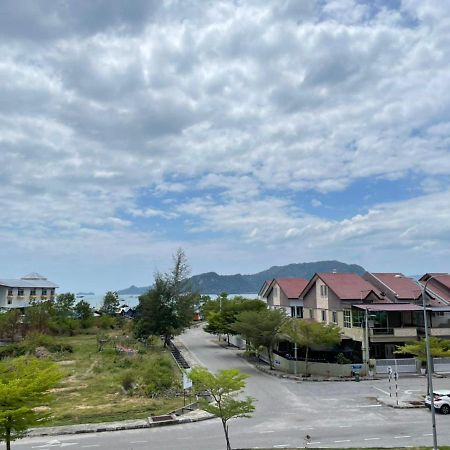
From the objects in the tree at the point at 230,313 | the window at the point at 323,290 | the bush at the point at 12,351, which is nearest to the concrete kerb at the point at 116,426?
the tree at the point at 230,313

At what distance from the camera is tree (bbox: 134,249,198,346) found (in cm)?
5684

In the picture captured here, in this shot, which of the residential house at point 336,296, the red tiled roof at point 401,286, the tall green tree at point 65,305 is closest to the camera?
the residential house at point 336,296

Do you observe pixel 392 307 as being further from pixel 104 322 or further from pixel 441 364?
pixel 104 322

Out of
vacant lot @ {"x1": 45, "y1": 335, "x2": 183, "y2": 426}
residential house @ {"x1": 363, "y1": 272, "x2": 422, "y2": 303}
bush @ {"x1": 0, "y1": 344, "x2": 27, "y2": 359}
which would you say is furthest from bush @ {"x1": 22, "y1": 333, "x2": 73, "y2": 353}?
residential house @ {"x1": 363, "y1": 272, "x2": 422, "y2": 303}

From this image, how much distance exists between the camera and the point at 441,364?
40.0 m

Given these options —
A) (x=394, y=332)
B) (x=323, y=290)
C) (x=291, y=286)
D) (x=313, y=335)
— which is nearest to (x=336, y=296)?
(x=323, y=290)

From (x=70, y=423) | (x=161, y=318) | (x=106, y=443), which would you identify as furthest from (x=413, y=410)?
(x=161, y=318)

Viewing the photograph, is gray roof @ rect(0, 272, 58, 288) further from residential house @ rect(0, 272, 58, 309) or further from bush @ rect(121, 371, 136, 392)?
bush @ rect(121, 371, 136, 392)

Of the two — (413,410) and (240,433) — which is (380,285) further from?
(240,433)

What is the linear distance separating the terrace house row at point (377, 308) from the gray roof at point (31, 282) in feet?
219

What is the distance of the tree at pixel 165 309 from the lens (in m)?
56.8

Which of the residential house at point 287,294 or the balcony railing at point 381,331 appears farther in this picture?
the residential house at point 287,294

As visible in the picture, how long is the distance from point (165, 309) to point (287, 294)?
17.0 metres

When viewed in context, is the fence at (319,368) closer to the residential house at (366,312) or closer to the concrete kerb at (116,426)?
the residential house at (366,312)
